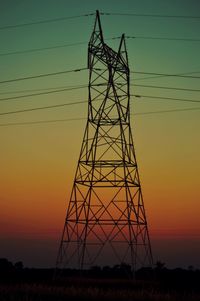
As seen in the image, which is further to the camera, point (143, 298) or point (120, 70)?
point (120, 70)

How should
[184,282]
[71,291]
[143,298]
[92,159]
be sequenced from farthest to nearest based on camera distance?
[184,282] < [92,159] < [71,291] < [143,298]

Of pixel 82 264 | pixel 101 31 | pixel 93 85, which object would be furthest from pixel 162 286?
pixel 101 31

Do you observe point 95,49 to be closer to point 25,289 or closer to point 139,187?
point 139,187

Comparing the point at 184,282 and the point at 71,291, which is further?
the point at 184,282

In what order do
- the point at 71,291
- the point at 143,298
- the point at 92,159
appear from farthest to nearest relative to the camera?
the point at 92,159 < the point at 71,291 < the point at 143,298

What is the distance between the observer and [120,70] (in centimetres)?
4669

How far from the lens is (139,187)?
43562mm

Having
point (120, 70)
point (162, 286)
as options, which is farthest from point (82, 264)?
point (120, 70)

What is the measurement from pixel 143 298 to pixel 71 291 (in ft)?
15.0

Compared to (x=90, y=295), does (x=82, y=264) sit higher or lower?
higher

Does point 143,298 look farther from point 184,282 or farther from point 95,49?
point 95,49

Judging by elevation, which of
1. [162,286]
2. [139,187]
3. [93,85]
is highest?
[93,85]

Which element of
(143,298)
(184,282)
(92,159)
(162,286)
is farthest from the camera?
(184,282)

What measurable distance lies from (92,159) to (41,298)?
14798mm
